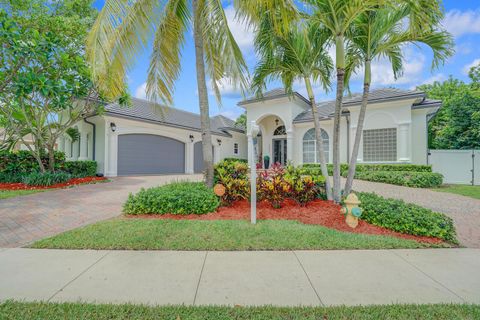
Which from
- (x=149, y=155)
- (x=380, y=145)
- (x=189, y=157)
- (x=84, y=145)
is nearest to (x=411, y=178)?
(x=380, y=145)

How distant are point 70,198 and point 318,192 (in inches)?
347

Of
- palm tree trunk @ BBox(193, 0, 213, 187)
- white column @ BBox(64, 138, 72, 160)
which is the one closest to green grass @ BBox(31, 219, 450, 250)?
palm tree trunk @ BBox(193, 0, 213, 187)

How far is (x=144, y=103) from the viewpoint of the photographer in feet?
67.4

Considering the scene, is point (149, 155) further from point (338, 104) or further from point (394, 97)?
point (394, 97)

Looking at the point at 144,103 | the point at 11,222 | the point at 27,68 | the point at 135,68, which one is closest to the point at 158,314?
the point at 11,222

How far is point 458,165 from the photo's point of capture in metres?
15.0

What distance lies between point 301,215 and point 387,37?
5.45 meters

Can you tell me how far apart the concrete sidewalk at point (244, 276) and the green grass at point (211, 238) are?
0.21 metres

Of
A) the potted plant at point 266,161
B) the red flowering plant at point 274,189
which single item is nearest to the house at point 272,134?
the potted plant at point 266,161

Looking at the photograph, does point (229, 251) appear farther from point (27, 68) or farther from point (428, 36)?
point (27, 68)

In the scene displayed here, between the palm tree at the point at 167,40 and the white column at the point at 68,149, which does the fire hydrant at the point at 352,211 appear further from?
the white column at the point at 68,149

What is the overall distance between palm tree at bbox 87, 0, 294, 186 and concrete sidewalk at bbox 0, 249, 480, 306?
3788mm

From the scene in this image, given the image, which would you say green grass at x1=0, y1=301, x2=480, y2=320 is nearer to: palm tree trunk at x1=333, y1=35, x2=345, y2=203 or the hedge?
palm tree trunk at x1=333, y1=35, x2=345, y2=203

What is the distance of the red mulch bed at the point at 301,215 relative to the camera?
5.18 meters
